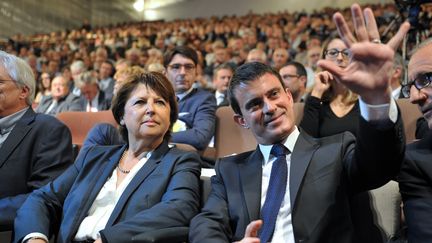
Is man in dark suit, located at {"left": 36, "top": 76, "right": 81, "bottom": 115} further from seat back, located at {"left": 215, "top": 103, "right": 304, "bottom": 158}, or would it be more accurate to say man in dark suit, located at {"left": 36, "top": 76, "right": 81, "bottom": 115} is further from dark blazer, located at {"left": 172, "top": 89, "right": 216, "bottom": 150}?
seat back, located at {"left": 215, "top": 103, "right": 304, "bottom": 158}

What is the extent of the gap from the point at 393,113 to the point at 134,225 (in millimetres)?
752

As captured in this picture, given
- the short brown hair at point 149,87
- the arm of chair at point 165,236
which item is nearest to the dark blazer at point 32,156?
the short brown hair at point 149,87

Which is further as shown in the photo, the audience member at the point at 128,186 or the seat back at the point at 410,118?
the seat back at the point at 410,118

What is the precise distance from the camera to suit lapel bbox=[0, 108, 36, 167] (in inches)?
71.6

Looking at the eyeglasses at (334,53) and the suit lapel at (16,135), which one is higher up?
the eyeglasses at (334,53)

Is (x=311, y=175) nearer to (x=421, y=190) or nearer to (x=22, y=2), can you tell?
(x=421, y=190)

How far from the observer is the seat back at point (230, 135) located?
243cm

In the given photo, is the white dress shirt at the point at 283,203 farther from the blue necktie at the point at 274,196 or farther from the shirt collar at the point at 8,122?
the shirt collar at the point at 8,122

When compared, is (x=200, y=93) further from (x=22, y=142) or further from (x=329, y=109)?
(x=22, y=142)

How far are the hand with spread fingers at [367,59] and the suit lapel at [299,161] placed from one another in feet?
1.06

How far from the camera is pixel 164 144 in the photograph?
5.69 ft

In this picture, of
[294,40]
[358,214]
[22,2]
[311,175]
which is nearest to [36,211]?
[311,175]

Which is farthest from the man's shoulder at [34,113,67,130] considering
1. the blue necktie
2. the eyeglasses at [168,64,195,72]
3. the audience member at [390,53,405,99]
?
the audience member at [390,53,405,99]

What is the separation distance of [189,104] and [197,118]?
162mm
